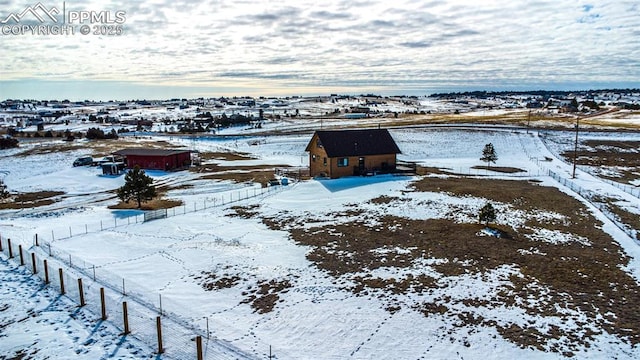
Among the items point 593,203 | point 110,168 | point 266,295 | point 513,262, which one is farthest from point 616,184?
point 110,168

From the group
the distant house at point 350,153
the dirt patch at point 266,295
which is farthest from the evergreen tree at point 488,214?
the distant house at point 350,153

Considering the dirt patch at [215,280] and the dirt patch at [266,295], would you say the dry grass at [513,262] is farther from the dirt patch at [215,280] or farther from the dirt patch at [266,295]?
the dirt patch at [215,280]

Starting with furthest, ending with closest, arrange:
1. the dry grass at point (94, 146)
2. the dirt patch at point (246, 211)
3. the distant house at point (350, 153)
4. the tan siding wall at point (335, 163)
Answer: the dry grass at point (94, 146), the distant house at point (350, 153), the tan siding wall at point (335, 163), the dirt patch at point (246, 211)

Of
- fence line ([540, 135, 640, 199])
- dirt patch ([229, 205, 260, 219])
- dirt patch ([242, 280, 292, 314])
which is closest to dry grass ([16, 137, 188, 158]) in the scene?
dirt patch ([229, 205, 260, 219])

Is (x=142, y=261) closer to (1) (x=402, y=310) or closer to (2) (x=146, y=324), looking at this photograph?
(2) (x=146, y=324)

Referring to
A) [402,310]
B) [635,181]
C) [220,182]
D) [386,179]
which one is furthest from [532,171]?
[402,310]

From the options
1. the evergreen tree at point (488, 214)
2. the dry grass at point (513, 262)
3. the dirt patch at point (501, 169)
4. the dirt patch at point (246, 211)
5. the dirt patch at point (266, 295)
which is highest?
the evergreen tree at point (488, 214)
